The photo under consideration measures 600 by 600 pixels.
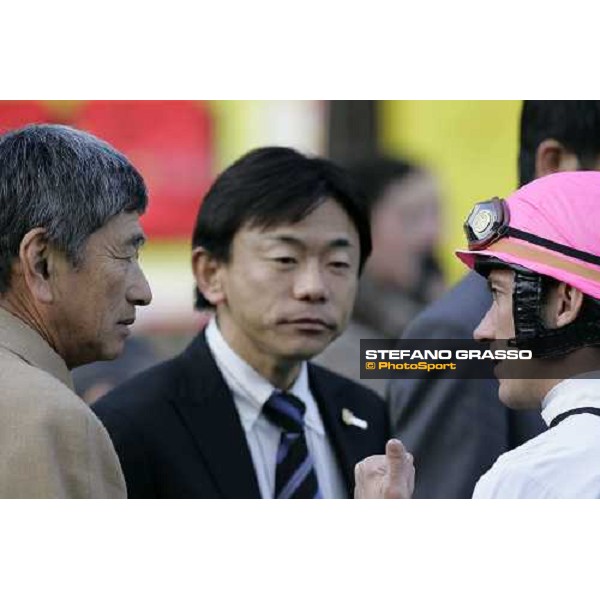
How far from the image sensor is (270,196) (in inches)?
177

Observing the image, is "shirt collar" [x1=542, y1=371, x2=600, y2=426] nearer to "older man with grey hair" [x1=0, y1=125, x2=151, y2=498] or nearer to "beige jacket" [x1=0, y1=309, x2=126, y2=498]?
"older man with grey hair" [x1=0, y1=125, x2=151, y2=498]

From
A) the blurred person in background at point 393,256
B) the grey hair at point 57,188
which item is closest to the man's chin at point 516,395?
the blurred person in background at point 393,256

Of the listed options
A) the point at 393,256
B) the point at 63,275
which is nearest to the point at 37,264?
the point at 63,275

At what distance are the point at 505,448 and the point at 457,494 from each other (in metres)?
0.21

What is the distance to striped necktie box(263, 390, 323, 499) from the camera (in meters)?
4.43

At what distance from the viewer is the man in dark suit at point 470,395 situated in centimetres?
456

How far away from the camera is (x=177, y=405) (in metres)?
4.41

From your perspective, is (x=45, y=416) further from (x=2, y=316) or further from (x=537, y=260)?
(x=537, y=260)

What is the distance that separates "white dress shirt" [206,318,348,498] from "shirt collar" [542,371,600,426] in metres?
1.08

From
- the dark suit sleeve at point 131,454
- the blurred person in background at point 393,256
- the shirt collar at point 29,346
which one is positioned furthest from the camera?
the blurred person in background at point 393,256

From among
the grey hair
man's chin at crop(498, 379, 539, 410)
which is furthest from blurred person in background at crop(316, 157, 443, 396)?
the grey hair

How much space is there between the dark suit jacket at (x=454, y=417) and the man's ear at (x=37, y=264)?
1.74m

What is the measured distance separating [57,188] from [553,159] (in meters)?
1.95

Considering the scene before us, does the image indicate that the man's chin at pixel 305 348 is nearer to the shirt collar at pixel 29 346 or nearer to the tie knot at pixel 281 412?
the tie knot at pixel 281 412
